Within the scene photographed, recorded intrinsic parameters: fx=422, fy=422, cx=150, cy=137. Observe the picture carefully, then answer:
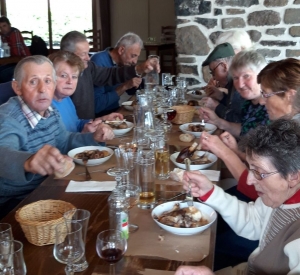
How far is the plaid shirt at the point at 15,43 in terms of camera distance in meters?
6.52

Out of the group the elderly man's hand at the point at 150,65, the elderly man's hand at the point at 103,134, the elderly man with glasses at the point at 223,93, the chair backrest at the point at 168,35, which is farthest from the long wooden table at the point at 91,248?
the chair backrest at the point at 168,35

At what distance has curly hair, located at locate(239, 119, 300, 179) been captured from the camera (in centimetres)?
114

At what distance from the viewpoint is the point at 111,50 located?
4180 mm

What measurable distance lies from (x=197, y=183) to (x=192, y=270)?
1.54 ft

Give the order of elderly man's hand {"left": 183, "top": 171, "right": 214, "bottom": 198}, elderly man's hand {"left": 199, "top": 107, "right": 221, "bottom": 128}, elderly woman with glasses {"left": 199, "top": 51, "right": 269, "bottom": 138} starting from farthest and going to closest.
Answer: elderly man's hand {"left": 199, "top": 107, "right": 221, "bottom": 128} → elderly woman with glasses {"left": 199, "top": 51, "right": 269, "bottom": 138} → elderly man's hand {"left": 183, "top": 171, "right": 214, "bottom": 198}

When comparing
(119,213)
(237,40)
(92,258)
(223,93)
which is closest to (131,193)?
(119,213)

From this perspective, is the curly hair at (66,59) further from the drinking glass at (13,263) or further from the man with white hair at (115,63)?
the drinking glass at (13,263)

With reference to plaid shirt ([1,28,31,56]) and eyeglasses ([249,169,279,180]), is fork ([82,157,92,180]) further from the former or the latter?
plaid shirt ([1,28,31,56])

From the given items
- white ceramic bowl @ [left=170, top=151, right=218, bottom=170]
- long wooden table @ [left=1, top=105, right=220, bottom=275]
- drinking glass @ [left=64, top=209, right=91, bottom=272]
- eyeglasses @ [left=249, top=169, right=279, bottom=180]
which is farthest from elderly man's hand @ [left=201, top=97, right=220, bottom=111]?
drinking glass @ [left=64, top=209, right=91, bottom=272]

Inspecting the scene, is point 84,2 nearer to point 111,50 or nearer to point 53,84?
point 111,50

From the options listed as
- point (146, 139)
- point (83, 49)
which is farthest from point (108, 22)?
point (146, 139)

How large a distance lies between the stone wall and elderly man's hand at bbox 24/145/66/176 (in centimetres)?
343

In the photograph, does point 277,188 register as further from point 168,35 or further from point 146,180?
point 168,35

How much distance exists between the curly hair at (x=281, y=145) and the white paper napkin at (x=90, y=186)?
67 centimetres
